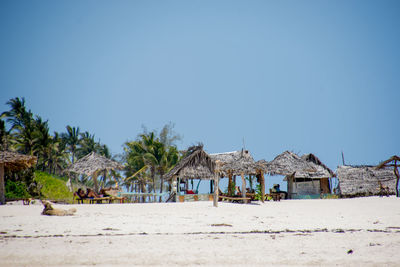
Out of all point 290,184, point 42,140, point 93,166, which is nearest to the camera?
point 93,166

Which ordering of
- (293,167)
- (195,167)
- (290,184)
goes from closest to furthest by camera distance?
(195,167) → (293,167) → (290,184)

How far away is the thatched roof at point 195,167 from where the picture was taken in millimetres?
23578

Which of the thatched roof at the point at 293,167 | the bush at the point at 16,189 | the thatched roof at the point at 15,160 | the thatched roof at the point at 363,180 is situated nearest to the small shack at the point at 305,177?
the thatched roof at the point at 293,167

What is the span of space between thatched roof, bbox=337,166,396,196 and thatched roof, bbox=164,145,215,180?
436 inches

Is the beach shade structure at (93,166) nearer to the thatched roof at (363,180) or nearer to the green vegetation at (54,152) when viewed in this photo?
the green vegetation at (54,152)

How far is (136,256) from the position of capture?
531 cm

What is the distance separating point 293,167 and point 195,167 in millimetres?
8115

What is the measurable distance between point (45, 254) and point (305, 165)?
23990 mm

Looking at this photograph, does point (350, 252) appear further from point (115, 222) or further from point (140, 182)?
point (140, 182)

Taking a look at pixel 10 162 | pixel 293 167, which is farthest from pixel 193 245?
pixel 293 167

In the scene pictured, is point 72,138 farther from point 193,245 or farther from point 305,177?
point 193,245

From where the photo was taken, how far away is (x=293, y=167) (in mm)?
26719

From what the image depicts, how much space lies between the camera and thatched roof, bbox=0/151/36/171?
17.0 metres

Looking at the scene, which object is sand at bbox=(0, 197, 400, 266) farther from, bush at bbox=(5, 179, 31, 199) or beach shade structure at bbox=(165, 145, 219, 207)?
beach shade structure at bbox=(165, 145, 219, 207)
